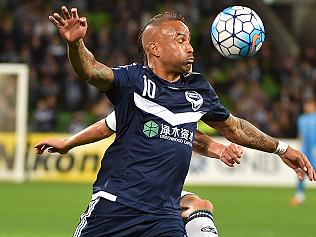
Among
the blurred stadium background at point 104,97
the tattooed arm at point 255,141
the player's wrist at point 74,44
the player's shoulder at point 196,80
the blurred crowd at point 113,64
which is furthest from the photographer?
the blurred crowd at point 113,64

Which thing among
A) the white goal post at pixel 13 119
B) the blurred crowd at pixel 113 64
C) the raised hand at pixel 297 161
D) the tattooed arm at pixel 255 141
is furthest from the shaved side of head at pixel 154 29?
the blurred crowd at pixel 113 64

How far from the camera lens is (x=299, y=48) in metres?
28.6

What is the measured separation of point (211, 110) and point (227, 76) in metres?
19.3

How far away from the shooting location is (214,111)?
19.1 ft

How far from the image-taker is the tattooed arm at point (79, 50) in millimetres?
4926

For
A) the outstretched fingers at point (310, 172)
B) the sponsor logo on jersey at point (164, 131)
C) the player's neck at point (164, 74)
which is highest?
the player's neck at point (164, 74)

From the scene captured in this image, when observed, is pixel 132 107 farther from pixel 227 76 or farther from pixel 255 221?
pixel 227 76

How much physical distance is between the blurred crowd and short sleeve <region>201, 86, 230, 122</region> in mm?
15322

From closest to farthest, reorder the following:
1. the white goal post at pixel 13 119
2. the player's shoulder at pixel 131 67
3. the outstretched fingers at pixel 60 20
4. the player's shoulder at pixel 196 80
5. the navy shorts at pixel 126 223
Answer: the outstretched fingers at pixel 60 20 < the navy shorts at pixel 126 223 < the player's shoulder at pixel 131 67 < the player's shoulder at pixel 196 80 < the white goal post at pixel 13 119

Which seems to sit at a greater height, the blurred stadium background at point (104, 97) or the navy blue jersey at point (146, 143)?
the navy blue jersey at point (146, 143)

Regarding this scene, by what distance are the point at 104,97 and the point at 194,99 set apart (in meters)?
17.0

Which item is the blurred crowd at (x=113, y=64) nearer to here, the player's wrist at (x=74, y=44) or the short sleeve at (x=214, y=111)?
the short sleeve at (x=214, y=111)

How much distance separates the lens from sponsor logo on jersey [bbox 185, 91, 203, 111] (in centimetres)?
558

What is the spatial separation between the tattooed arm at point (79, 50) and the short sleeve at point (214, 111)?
2.41 feet
